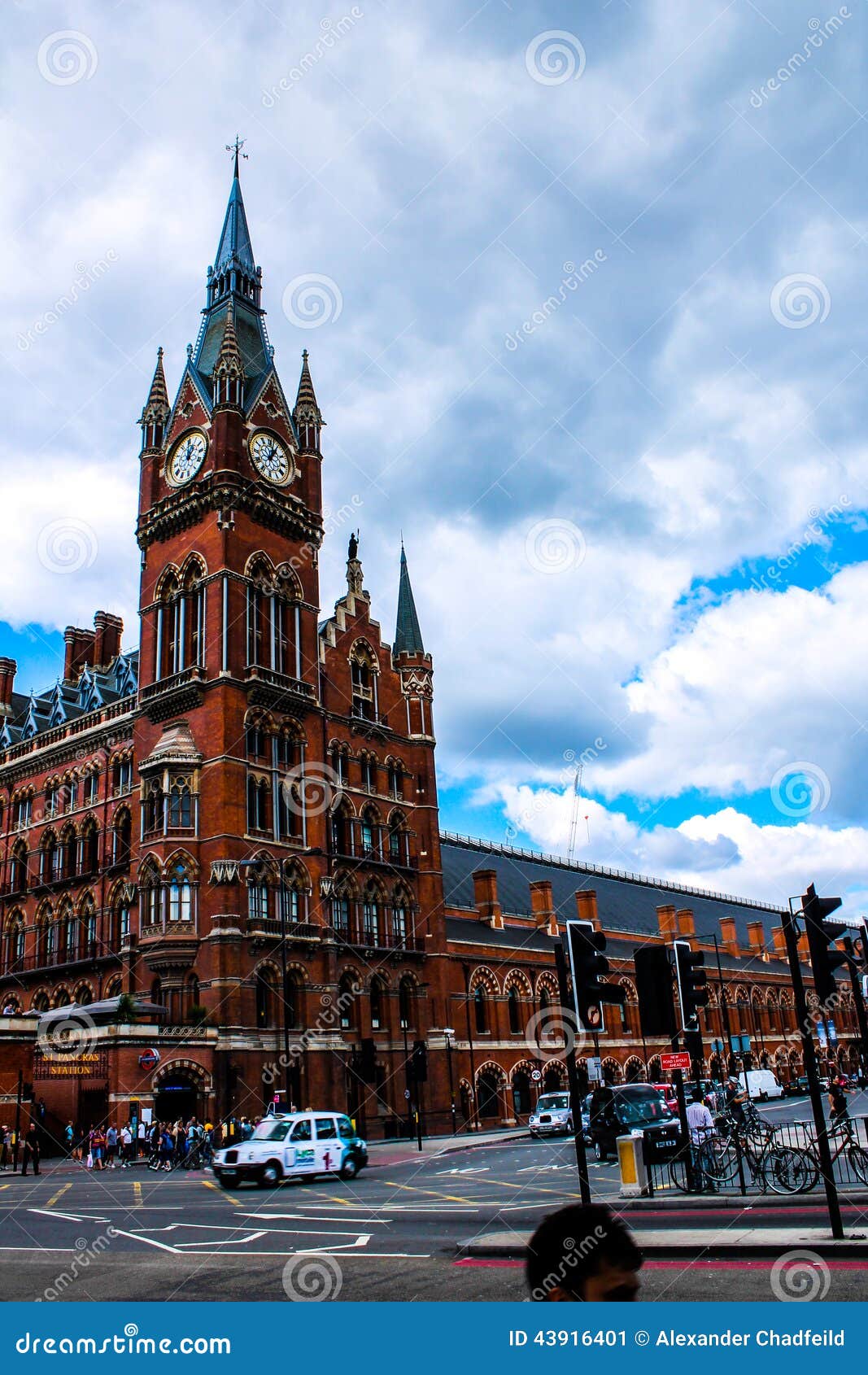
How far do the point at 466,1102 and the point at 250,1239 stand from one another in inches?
1619

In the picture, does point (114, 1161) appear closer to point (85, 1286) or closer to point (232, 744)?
point (232, 744)

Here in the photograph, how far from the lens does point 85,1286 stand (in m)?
11.7

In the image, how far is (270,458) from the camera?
5344cm

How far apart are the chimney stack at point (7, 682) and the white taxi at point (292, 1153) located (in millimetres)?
44958

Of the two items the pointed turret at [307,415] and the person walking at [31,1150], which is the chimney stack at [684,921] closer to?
the pointed turret at [307,415]

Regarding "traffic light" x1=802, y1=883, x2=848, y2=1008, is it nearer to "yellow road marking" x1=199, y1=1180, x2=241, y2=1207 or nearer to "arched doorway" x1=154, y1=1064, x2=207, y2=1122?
"yellow road marking" x1=199, y1=1180, x2=241, y2=1207

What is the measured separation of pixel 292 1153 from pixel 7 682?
48.1 m

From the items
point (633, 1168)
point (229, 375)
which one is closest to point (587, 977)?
point (633, 1168)

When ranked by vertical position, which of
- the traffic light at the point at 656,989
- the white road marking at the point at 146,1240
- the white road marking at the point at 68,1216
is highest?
the traffic light at the point at 656,989

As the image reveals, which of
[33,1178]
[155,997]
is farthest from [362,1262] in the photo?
[155,997]

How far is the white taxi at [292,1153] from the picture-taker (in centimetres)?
2536

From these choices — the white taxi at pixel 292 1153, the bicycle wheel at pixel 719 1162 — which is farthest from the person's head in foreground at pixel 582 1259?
the white taxi at pixel 292 1153

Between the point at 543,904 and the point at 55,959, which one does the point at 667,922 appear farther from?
the point at 55,959

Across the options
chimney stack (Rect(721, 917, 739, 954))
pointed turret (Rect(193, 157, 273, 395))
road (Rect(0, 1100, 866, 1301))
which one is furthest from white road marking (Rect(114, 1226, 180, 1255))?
chimney stack (Rect(721, 917, 739, 954))
